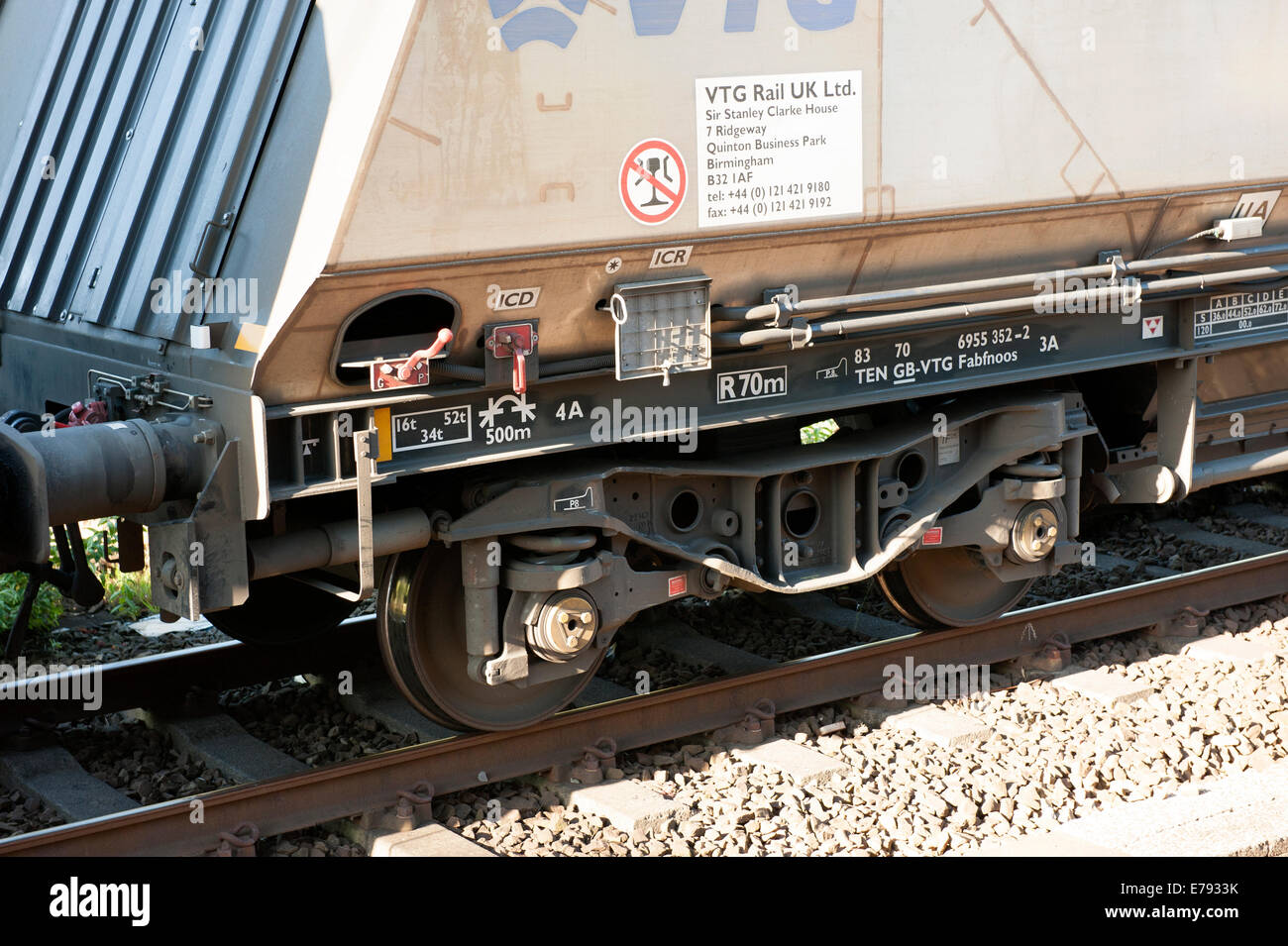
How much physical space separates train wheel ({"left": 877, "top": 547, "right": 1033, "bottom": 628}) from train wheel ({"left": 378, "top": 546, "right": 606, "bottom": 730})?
1.96 meters

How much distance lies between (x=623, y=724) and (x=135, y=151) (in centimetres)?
331

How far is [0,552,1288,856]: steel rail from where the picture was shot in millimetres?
5789

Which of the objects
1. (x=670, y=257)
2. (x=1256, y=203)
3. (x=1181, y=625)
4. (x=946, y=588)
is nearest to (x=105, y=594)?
(x=670, y=257)

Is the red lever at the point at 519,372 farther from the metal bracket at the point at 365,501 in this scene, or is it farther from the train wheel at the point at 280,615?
the train wheel at the point at 280,615

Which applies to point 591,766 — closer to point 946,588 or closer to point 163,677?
point 163,677

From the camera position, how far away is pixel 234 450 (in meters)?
5.55

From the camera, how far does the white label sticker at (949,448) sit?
7633 millimetres

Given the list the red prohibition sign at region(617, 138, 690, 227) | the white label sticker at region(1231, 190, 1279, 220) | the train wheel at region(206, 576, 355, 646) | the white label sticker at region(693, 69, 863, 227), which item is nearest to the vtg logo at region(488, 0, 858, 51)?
the white label sticker at region(693, 69, 863, 227)

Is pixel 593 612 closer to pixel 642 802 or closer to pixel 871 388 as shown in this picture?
pixel 642 802

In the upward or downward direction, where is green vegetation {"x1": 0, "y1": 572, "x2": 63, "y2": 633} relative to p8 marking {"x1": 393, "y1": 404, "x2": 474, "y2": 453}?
downward

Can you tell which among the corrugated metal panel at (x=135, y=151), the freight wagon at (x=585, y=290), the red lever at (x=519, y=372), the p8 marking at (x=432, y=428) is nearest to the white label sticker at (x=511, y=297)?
the freight wagon at (x=585, y=290)

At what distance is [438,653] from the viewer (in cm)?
662

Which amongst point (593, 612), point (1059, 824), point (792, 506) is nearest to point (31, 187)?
point (593, 612)

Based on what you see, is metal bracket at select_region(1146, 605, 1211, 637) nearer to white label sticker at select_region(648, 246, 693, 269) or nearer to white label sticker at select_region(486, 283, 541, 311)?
white label sticker at select_region(648, 246, 693, 269)
